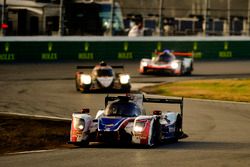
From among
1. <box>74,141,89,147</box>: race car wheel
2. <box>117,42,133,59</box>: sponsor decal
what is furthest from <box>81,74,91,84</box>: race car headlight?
<box>74,141,89,147</box>: race car wheel

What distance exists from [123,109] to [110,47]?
25.4m

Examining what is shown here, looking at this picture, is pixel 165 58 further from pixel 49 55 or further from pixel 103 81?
pixel 103 81

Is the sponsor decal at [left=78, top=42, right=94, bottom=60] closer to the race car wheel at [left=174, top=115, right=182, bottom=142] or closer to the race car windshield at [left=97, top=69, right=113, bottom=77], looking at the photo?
the race car windshield at [left=97, top=69, right=113, bottom=77]

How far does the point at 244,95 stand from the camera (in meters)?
31.2

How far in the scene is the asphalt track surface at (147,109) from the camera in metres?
15.6

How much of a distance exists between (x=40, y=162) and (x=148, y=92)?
16.8m

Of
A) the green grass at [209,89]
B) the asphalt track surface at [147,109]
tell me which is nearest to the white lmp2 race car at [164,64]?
the asphalt track surface at [147,109]

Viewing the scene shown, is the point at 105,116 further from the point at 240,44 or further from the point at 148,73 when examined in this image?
the point at 240,44

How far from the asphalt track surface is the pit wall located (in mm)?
804

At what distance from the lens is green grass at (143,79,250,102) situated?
3079 cm

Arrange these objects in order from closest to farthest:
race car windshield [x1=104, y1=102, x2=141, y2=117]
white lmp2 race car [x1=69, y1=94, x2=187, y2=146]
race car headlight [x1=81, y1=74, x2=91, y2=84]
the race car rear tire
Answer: white lmp2 race car [x1=69, y1=94, x2=187, y2=146], race car windshield [x1=104, y1=102, x2=141, y2=117], the race car rear tire, race car headlight [x1=81, y1=74, x2=91, y2=84]

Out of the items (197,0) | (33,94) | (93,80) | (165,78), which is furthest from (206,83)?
(197,0)

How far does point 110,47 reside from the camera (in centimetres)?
4397

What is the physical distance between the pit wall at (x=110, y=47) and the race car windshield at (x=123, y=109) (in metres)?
21.0
